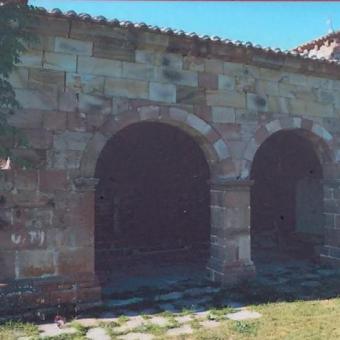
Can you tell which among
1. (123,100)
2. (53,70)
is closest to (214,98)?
(123,100)

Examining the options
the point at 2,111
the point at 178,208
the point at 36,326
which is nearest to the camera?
the point at 36,326

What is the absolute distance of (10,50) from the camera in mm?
5164

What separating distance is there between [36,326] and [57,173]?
2064 millimetres

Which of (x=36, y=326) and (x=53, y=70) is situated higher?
(x=53, y=70)

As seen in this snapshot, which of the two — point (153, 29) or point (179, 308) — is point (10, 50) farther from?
point (179, 308)

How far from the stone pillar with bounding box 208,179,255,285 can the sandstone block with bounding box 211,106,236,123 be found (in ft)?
3.44

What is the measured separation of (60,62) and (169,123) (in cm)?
196

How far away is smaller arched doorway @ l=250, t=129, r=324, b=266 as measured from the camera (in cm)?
1050

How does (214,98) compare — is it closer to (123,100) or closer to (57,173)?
(123,100)

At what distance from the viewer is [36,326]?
527 centimetres

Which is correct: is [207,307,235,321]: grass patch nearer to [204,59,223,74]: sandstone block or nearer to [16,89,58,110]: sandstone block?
[16,89,58,110]: sandstone block

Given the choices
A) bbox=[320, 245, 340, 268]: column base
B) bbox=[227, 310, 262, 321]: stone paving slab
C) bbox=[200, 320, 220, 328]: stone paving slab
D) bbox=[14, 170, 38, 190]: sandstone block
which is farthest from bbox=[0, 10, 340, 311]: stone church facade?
bbox=[320, 245, 340, 268]: column base

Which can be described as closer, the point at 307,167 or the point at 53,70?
the point at 53,70

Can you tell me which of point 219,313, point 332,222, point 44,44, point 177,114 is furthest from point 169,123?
point 332,222
